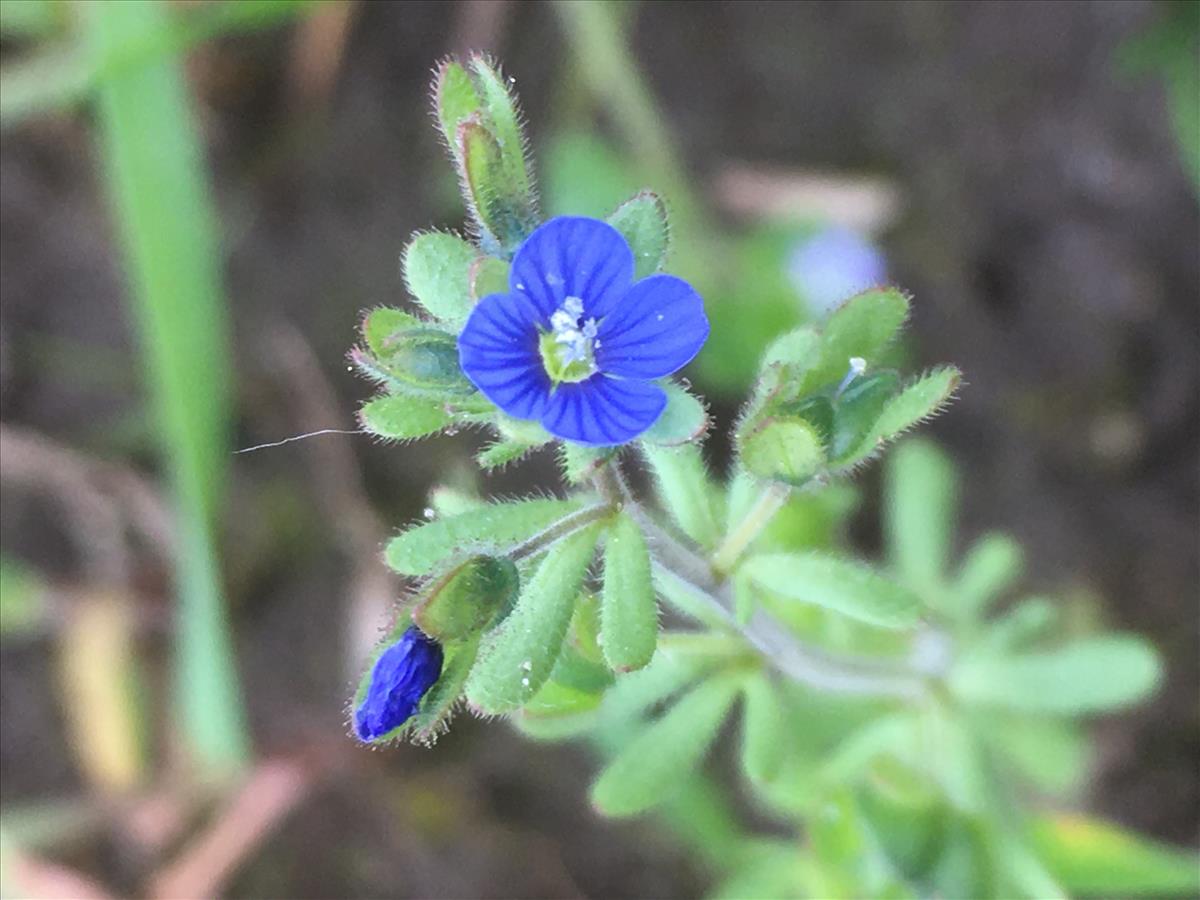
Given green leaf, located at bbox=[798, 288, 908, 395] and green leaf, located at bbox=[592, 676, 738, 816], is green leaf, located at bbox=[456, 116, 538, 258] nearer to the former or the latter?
green leaf, located at bbox=[798, 288, 908, 395]

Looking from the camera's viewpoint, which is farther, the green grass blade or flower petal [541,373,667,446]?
the green grass blade

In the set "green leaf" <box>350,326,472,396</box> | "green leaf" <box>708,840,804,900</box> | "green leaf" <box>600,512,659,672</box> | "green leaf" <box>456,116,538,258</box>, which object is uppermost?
"green leaf" <box>456,116,538,258</box>

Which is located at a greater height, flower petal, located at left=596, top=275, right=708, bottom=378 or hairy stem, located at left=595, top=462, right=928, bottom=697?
flower petal, located at left=596, top=275, right=708, bottom=378

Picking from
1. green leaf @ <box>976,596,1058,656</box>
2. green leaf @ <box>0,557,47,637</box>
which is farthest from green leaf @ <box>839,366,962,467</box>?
green leaf @ <box>0,557,47,637</box>

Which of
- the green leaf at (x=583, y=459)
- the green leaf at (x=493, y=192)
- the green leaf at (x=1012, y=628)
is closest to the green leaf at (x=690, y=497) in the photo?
the green leaf at (x=583, y=459)

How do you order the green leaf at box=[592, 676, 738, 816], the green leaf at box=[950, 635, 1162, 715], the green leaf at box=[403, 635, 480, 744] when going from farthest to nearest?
the green leaf at box=[950, 635, 1162, 715]
the green leaf at box=[592, 676, 738, 816]
the green leaf at box=[403, 635, 480, 744]

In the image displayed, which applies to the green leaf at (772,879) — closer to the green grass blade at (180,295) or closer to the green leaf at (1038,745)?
the green leaf at (1038,745)
